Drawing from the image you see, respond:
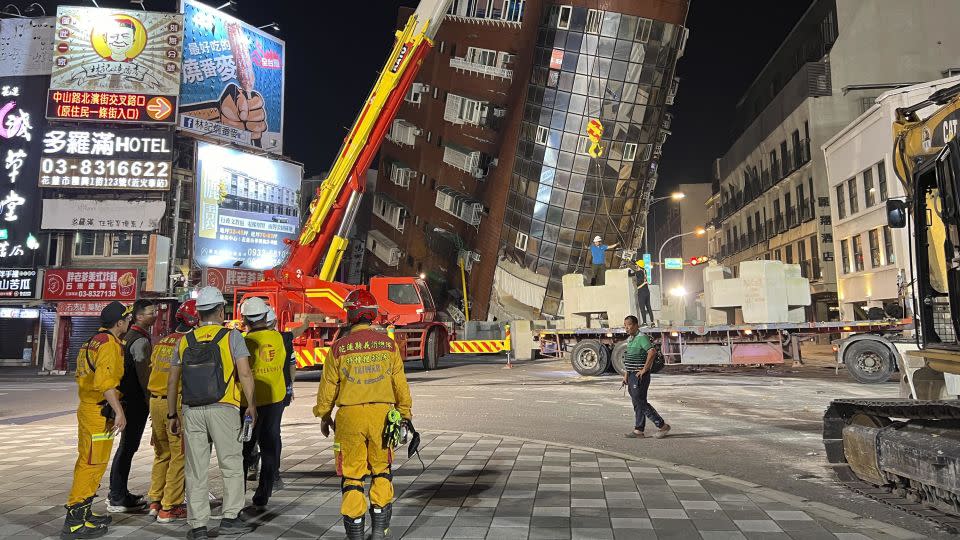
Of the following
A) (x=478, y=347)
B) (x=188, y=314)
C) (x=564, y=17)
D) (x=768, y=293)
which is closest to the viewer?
(x=188, y=314)

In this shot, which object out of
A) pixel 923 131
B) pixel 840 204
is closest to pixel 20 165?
pixel 923 131

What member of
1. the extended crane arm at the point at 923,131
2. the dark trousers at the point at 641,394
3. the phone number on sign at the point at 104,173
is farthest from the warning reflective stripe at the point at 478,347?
the phone number on sign at the point at 104,173

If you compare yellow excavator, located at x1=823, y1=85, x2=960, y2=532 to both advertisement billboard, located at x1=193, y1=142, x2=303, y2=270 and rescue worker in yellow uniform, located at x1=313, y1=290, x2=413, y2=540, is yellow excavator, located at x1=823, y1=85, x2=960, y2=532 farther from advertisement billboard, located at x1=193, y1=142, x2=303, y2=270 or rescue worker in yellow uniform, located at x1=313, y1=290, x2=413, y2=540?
advertisement billboard, located at x1=193, y1=142, x2=303, y2=270

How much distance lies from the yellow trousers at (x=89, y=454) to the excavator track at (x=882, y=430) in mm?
6884

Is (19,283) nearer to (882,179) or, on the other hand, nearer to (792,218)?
(882,179)

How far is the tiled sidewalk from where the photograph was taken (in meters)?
5.05

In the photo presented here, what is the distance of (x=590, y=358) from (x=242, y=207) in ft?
93.0

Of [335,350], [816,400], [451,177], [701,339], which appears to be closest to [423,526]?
[335,350]

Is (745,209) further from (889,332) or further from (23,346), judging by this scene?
(23,346)

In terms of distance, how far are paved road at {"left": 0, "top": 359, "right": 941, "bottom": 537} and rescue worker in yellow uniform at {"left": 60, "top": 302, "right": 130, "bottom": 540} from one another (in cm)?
579

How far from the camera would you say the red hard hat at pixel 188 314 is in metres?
5.64

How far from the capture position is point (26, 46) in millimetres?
37312

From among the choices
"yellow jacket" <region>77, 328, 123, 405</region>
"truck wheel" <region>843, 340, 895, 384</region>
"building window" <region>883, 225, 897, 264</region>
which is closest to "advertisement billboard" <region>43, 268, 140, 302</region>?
"yellow jacket" <region>77, 328, 123, 405</region>

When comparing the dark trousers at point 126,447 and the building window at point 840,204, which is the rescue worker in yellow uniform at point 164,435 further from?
the building window at point 840,204
